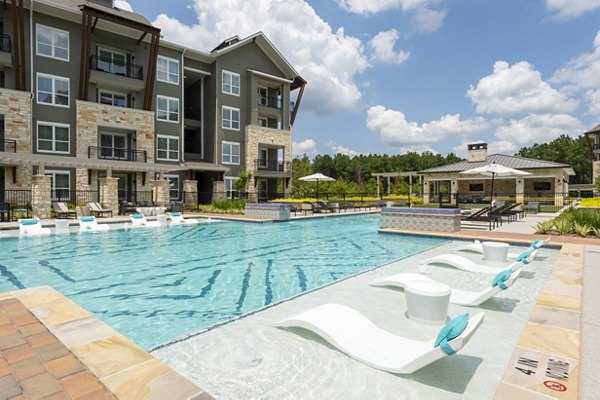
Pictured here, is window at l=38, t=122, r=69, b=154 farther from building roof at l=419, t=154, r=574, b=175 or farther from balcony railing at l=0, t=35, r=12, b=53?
building roof at l=419, t=154, r=574, b=175

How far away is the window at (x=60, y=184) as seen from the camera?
814 inches

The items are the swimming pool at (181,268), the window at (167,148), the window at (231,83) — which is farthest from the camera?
the window at (231,83)

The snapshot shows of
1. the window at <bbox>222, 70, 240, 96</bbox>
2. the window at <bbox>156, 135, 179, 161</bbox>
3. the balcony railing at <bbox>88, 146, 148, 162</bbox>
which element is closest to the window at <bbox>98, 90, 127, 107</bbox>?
the balcony railing at <bbox>88, 146, 148, 162</bbox>

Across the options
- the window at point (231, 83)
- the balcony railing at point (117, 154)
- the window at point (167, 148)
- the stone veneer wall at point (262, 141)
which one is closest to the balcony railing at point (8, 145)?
the balcony railing at point (117, 154)

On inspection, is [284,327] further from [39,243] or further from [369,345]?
[39,243]

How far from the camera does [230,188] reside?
28.5m

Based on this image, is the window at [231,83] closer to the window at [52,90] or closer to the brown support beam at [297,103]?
the brown support beam at [297,103]

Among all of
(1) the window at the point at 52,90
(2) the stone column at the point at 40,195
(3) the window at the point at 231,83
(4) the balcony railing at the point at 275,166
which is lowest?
(2) the stone column at the point at 40,195

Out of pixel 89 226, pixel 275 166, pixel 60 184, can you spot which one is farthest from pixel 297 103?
pixel 89 226

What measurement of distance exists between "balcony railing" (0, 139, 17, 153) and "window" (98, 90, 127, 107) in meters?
6.08

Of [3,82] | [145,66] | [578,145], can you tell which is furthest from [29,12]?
[578,145]

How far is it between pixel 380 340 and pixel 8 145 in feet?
78.2

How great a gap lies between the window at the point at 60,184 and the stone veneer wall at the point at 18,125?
4.39ft

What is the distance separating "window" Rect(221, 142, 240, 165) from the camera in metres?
28.5
